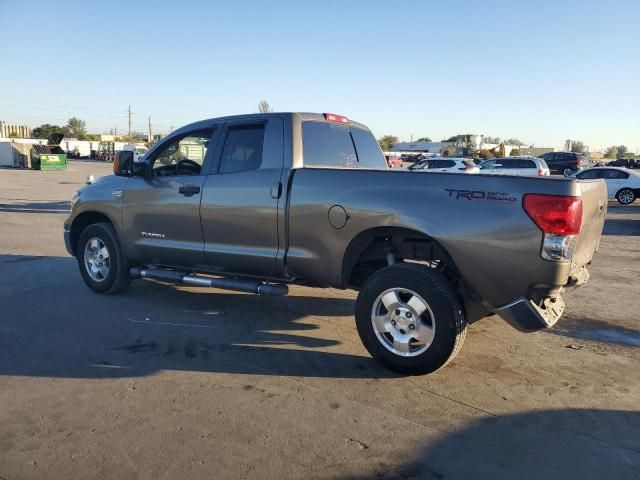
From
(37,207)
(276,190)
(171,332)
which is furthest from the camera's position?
(37,207)

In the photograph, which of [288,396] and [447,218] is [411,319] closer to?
[447,218]

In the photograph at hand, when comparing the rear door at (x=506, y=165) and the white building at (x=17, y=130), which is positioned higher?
the white building at (x=17, y=130)

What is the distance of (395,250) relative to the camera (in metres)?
4.57

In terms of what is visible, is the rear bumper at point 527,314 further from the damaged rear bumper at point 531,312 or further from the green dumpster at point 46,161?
the green dumpster at point 46,161

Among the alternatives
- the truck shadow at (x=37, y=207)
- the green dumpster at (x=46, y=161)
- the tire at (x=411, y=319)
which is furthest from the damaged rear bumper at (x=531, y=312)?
the green dumpster at (x=46, y=161)

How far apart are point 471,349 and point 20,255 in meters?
7.68

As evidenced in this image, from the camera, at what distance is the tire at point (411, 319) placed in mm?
3962

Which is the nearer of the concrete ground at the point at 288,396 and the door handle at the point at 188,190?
the concrete ground at the point at 288,396

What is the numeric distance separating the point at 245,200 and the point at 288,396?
2011 millimetres

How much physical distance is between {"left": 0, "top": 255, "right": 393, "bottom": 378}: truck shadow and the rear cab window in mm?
1693

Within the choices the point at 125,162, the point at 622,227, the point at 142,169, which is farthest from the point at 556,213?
the point at 622,227

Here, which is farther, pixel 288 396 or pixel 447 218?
pixel 447 218

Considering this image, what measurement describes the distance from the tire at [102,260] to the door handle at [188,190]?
4.21ft

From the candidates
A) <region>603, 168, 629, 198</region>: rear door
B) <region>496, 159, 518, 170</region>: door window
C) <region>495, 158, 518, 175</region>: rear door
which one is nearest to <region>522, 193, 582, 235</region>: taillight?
<region>603, 168, 629, 198</region>: rear door
